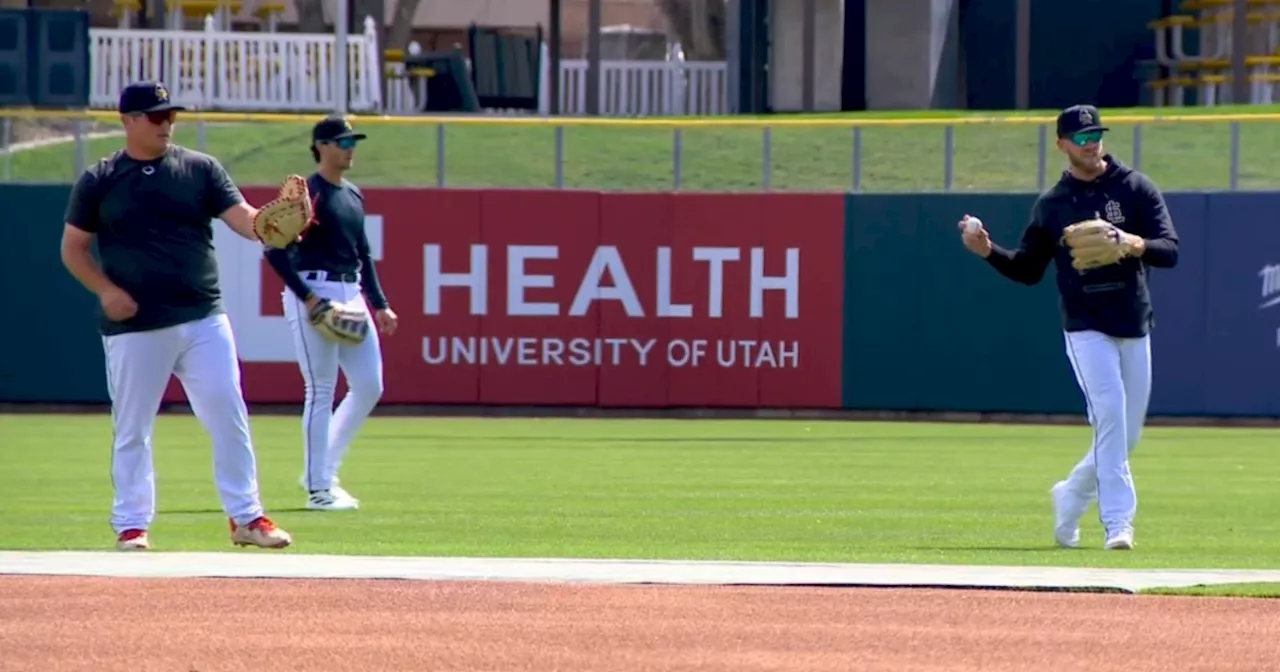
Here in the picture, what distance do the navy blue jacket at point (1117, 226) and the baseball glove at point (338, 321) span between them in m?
3.38

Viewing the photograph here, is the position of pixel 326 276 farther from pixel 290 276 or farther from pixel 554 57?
pixel 554 57

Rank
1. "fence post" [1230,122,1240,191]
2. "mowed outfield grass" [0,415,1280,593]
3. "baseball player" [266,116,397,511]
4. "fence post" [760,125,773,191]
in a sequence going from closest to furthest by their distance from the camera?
"mowed outfield grass" [0,415,1280,593] → "baseball player" [266,116,397,511] → "fence post" [1230,122,1240,191] → "fence post" [760,125,773,191]

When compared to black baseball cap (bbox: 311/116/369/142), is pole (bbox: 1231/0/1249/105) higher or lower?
higher

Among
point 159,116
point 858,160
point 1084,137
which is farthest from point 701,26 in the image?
point 159,116

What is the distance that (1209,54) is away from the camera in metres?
33.1

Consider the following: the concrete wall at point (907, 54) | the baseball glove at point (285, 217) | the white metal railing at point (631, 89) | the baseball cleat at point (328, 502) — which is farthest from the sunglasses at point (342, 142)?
the concrete wall at point (907, 54)

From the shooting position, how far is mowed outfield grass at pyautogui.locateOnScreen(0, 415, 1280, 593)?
33.4 ft

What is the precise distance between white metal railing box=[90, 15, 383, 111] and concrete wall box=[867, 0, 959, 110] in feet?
25.8

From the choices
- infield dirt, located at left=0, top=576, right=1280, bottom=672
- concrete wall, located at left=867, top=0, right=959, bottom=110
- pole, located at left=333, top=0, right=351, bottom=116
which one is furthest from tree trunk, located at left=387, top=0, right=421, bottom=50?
infield dirt, located at left=0, top=576, right=1280, bottom=672

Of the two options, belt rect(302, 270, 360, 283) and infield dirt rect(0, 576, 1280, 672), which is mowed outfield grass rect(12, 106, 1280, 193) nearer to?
belt rect(302, 270, 360, 283)

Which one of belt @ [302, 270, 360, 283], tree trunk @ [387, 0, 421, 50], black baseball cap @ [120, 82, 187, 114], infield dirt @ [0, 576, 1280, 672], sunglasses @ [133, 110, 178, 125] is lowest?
infield dirt @ [0, 576, 1280, 672]

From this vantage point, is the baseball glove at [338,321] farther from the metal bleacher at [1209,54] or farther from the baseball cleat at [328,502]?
the metal bleacher at [1209,54]

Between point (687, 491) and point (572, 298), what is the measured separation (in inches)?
351

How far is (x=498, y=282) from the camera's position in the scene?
2245cm
